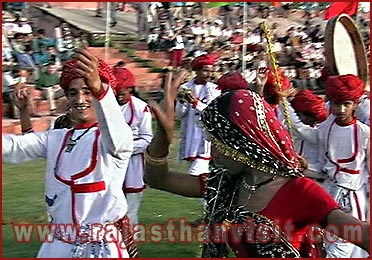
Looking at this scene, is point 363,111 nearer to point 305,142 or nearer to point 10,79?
point 305,142

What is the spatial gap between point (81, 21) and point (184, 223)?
49.8ft

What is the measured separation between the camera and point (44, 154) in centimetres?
473

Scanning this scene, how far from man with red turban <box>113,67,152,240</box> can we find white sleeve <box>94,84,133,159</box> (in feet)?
9.48

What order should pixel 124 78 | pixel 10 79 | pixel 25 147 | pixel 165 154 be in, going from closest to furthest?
pixel 165 154
pixel 25 147
pixel 124 78
pixel 10 79

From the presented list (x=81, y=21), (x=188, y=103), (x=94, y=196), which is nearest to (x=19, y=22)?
(x=81, y=21)

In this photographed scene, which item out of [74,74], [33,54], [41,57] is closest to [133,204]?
[74,74]

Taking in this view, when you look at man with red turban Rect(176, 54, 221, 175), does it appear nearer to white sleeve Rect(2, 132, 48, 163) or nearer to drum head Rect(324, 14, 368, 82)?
drum head Rect(324, 14, 368, 82)

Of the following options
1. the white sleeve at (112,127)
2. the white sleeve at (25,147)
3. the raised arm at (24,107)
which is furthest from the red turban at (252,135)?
the raised arm at (24,107)

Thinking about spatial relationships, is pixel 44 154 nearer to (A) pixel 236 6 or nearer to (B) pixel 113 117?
(B) pixel 113 117

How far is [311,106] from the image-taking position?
23.2ft

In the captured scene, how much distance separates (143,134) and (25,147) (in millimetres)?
2630

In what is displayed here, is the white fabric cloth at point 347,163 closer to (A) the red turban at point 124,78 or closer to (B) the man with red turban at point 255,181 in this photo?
(A) the red turban at point 124,78

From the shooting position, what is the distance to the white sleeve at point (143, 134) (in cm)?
722

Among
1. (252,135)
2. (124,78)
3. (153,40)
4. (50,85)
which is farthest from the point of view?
(153,40)
